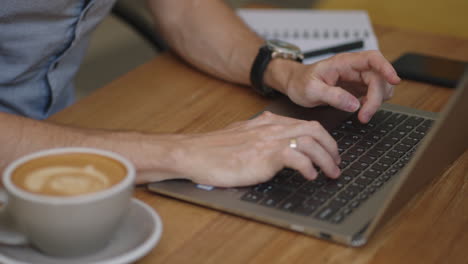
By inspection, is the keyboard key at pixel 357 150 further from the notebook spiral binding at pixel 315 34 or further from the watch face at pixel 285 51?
the notebook spiral binding at pixel 315 34

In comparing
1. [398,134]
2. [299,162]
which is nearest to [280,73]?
[398,134]

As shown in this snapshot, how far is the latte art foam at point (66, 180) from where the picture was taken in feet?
2.04

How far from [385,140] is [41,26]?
61 cm

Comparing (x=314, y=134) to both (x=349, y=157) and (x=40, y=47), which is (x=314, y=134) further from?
(x=40, y=47)

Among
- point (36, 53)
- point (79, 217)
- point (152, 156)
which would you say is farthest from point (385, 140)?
point (36, 53)

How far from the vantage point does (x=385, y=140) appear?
96cm

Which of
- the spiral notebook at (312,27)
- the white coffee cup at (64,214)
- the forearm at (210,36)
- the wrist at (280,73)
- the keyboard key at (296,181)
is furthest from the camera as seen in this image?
the spiral notebook at (312,27)

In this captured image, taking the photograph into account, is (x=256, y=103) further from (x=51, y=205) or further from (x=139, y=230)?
(x=51, y=205)

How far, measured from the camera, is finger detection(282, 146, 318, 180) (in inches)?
32.5

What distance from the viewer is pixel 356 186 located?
32.4 inches

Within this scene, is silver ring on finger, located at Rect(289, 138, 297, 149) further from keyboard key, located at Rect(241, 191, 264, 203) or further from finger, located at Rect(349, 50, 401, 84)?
finger, located at Rect(349, 50, 401, 84)

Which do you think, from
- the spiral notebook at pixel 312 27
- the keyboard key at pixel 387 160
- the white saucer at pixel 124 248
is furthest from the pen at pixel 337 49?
the white saucer at pixel 124 248

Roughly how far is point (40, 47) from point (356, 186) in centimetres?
63

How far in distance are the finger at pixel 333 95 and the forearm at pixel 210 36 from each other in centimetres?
21
